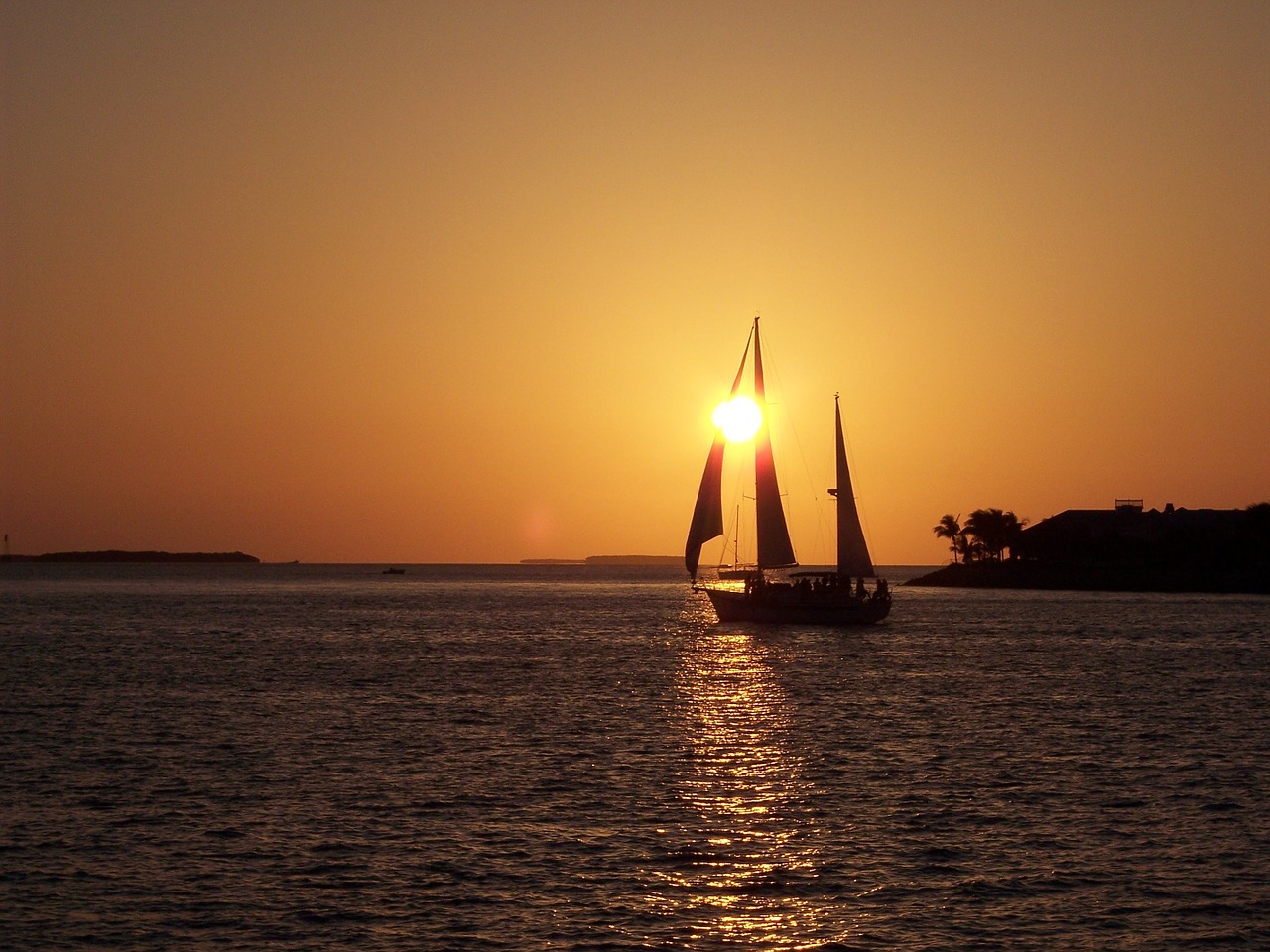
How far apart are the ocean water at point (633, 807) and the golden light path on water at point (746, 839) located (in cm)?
10

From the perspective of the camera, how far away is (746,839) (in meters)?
27.3

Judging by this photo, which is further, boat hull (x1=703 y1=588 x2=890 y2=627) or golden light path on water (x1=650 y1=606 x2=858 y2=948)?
boat hull (x1=703 y1=588 x2=890 y2=627)

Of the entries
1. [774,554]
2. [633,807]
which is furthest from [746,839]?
[774,554]

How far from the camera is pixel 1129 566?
19838 cm

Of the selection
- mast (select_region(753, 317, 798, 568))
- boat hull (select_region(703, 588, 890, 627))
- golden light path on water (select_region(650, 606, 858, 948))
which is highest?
mast (select_region(753, 317, 798, 568))

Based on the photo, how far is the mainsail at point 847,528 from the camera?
327 ft

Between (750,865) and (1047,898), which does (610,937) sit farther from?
(1047,898)

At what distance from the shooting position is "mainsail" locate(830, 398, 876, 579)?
3922 inches

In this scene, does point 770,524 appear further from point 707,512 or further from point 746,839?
point 746,839

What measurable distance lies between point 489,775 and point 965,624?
83202 millimetres

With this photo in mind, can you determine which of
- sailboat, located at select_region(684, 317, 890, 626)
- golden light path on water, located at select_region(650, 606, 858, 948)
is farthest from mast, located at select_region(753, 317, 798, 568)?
golden light path on water, located at select_region(650, 606, 858, 948)

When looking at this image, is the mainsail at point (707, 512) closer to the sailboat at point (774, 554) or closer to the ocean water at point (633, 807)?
the sailboat at point (774, 554)

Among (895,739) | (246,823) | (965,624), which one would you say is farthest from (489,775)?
(965,624)

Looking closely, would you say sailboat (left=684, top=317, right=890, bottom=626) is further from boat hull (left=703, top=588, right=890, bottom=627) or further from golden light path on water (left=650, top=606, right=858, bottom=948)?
golden light path on water (left=650, top=606, right=858, bottom=948)
